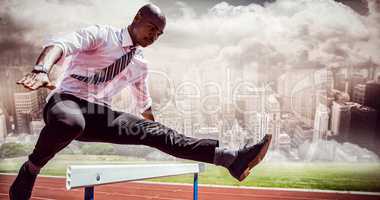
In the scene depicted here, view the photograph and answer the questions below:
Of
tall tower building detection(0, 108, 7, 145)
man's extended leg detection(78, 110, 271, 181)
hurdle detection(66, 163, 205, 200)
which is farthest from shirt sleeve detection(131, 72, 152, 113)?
tall tower building detection(0, 108, 7, 145)

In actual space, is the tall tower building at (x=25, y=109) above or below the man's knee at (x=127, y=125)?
below

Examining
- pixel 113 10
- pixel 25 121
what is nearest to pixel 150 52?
pixel 113 10

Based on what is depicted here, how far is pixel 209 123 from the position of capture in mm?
3129

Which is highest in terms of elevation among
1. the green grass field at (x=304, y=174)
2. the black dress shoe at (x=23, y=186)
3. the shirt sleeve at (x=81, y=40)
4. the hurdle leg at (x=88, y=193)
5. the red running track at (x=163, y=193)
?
the shirt sleeve at (x=81, y=40)

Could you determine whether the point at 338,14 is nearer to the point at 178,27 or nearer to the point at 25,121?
the point at 178,27

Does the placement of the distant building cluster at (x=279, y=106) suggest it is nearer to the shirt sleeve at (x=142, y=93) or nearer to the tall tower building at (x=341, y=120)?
the tall tower building at (x=341, y=120)

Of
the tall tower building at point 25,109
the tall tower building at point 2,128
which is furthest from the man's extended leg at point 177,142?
the tall tower building at point 2,128

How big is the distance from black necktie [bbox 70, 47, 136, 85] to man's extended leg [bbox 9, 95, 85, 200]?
0.18 metres

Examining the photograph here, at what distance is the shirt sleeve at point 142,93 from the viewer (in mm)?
2065

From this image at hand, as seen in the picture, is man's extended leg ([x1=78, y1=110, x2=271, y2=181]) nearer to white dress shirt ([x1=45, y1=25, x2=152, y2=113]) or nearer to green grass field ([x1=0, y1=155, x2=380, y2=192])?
white dress shirt ([x1=45, y1=25, x2=152, y2=113])

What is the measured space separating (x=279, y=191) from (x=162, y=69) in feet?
4.38

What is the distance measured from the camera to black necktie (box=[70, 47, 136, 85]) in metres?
1.72

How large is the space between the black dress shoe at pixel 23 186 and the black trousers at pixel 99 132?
7 centimetres

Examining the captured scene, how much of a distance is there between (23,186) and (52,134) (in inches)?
10.2
